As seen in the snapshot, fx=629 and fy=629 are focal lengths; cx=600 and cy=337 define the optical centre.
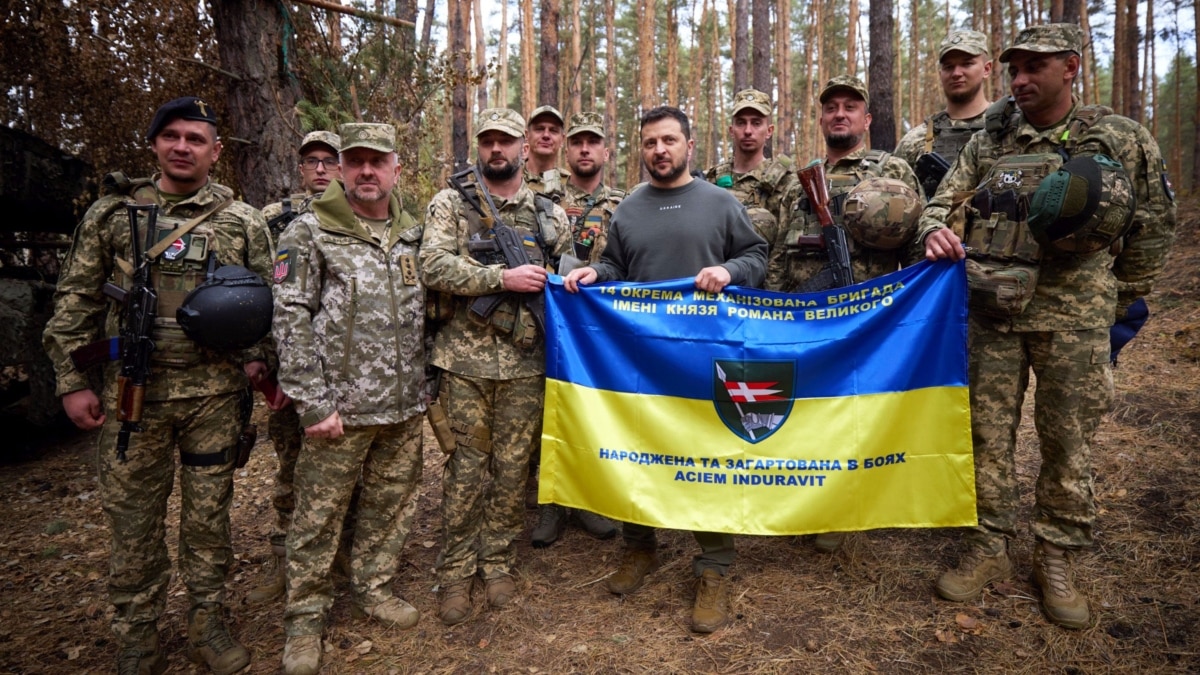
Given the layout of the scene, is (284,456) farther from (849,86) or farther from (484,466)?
(849,86)

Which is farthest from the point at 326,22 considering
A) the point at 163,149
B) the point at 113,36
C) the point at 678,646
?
the point at 678,646

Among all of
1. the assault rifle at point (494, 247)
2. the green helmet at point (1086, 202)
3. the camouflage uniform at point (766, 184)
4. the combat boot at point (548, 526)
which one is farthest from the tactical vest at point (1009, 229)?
the combat boot at point (548, 526)

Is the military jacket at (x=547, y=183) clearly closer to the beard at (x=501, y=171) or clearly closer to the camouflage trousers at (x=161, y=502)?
the beard at (x=501, y=171)

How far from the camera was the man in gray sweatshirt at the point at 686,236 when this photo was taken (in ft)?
11.5

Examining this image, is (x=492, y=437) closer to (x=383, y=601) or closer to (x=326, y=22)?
(x=383, y=601)

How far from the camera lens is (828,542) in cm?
412

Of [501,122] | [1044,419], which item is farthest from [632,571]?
[501,122]

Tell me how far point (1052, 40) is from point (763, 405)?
7.76 ft

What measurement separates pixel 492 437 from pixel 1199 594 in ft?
13.0

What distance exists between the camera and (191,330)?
311 centimetres

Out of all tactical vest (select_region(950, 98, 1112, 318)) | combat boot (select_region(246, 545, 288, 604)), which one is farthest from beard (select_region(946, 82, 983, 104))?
combat boot (select_region(246, 545, 288, 604))

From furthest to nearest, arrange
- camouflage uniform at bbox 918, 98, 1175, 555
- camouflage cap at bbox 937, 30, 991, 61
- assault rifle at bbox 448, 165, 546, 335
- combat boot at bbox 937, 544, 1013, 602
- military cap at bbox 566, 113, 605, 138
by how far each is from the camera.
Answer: military cap at bbox 566, 113, 605, 138 < camouflage cap at bbox 937, 30, 991, 61 < assault rifle at bbox 448, 165, 546, 335 < combat boot at bbox 937, 544, 1013, 602 < camouflage uniform at bbox 918, 98, 1175, 555

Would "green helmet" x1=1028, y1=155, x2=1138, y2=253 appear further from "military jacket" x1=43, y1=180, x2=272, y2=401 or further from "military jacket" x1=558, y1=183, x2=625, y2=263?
"military jacket" x1=43, y1=180, x2=272, y2=401

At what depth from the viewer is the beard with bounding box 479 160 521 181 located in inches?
151
